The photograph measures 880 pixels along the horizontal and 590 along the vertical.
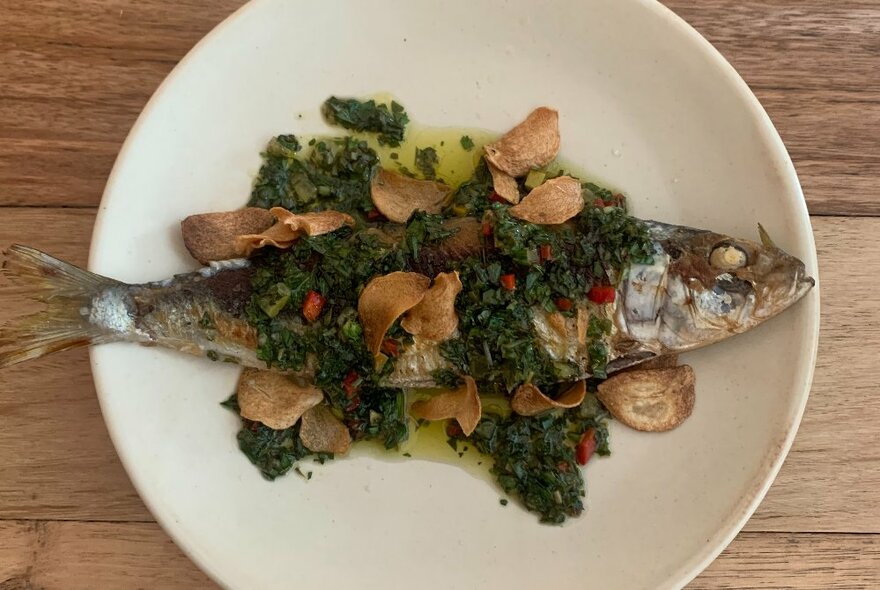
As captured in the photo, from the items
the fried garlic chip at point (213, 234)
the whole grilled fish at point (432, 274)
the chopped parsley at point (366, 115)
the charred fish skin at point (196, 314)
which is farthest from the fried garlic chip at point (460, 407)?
the chopped parsley at point (366, 115)

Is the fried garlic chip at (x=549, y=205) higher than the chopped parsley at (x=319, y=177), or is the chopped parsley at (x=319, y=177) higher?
the fried garlic chip at (x=549, y=205)

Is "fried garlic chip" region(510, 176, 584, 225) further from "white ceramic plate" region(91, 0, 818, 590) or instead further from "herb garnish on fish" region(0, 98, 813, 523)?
"white ceramic plate" region(91, 0, 818, 590)

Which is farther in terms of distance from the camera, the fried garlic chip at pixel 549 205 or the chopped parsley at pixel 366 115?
the chopped parsley at pixel 366 115

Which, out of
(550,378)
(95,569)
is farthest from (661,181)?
(95,569)

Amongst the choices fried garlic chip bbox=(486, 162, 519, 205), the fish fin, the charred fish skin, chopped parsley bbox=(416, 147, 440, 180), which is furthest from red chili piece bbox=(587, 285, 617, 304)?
the fish fin

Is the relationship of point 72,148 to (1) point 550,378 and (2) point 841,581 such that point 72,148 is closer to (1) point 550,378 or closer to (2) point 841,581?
(1) point 550,378

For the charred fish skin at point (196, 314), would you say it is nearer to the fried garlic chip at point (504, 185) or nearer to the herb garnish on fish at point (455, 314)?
the herb garnish on fish at point (455, 314)

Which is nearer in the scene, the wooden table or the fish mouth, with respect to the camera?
the fish mouth
